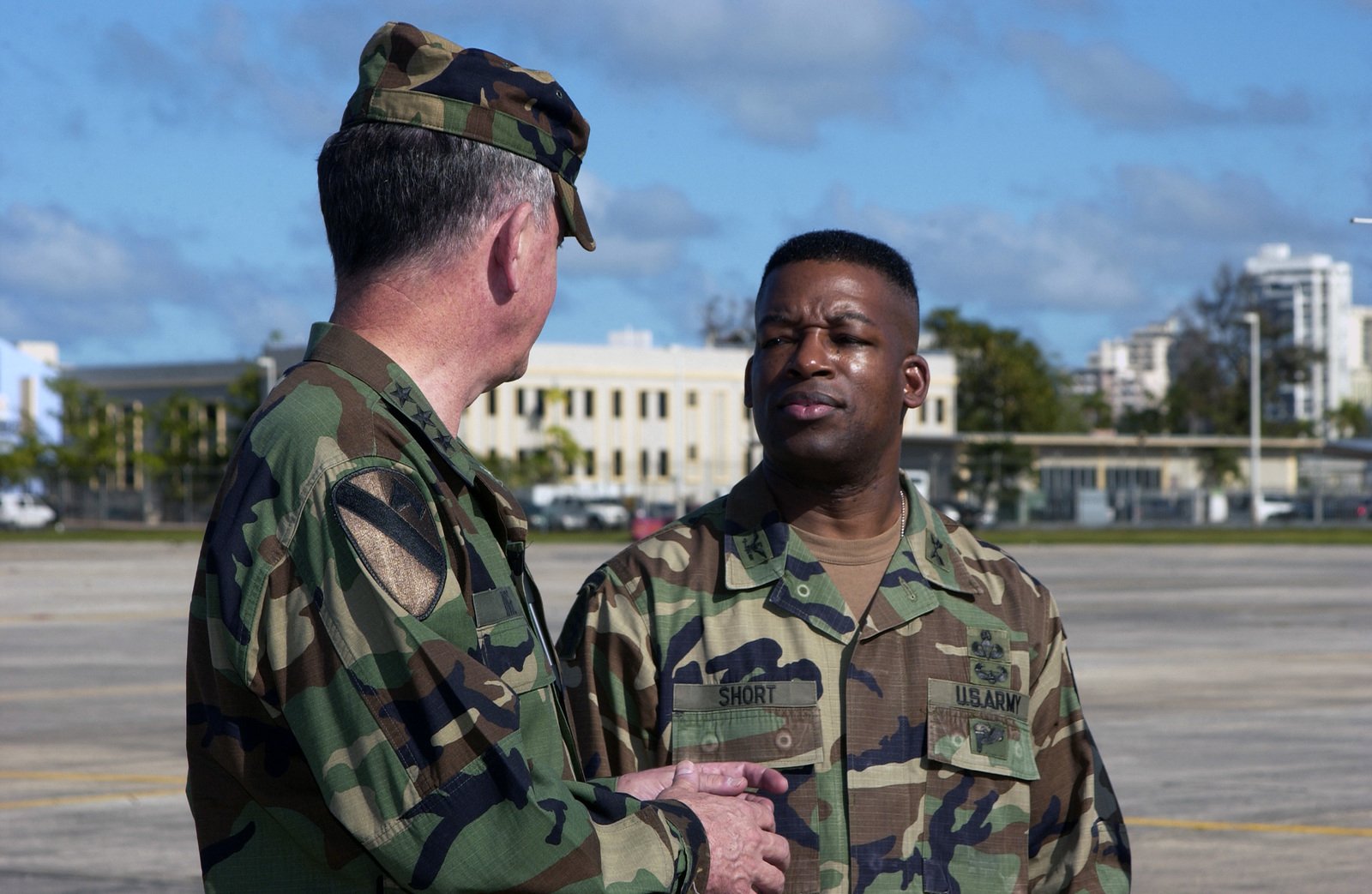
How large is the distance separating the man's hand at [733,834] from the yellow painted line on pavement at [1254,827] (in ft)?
21.1

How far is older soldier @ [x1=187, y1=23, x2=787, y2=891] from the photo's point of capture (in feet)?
6.53

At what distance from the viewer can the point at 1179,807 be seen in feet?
29.9

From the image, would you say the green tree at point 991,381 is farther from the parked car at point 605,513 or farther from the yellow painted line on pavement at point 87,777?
the yellow painted line on pavement at point 87,777

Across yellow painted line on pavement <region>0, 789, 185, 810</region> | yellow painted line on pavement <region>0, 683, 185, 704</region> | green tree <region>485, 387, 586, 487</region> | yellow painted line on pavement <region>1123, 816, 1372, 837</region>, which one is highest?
green tree <region>485, 387, 586, 487</region>

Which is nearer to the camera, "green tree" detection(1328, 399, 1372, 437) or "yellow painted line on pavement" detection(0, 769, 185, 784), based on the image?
"yellow painted line on pavement" detection(0, 769, 185, 784)

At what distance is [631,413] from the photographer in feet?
302

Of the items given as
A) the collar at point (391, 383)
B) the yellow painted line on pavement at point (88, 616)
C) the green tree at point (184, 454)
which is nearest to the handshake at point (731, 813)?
the collar at point (391, 383)

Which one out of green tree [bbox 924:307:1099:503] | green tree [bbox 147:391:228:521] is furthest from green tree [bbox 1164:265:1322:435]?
green tree [bbox 147:391:228:521]

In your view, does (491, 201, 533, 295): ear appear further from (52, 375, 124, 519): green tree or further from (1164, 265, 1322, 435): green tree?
(1164, 265, 1322, 435): green tree

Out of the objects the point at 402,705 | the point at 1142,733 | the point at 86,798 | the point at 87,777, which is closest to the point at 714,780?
the point at 402,705

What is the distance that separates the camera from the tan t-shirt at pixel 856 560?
3307 millimetres

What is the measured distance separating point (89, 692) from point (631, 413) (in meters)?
77.5

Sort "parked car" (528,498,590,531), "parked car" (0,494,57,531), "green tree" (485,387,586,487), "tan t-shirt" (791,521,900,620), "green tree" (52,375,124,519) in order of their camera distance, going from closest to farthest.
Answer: "tan t-shirt" (791,521,900,620)
"parked car" (528,498,590,531)
"parked car" (0,494,57,531)
"green tree" (485,387,586,487)
"green tree" (52,375,124,519)

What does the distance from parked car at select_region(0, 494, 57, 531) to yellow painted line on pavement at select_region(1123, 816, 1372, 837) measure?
6855 centimetres
